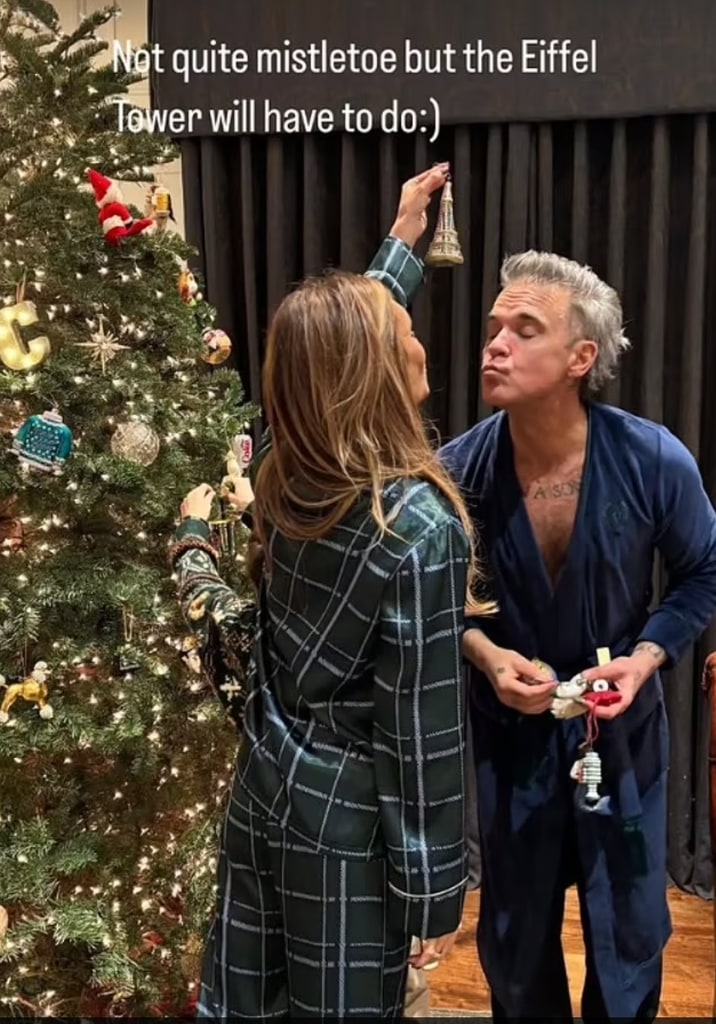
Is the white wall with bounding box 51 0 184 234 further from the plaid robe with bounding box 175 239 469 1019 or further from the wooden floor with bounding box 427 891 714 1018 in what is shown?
the wooden floor with bounding box 427 891 714 1018

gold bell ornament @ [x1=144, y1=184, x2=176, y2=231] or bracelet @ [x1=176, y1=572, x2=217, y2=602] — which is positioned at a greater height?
gold bell ornament @ [x1=144, y1=184, x2=176, y2=231]

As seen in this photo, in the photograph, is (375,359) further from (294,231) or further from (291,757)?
(294,231)

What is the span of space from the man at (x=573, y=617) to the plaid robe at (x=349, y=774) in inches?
15.0

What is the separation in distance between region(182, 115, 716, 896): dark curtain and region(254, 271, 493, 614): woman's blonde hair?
1.64 m

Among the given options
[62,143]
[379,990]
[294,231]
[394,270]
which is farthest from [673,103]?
[379,990]

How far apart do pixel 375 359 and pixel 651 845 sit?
1.00m

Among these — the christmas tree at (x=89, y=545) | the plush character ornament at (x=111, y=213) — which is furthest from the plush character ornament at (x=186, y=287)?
the plush character ornament at (x=111, y=213)

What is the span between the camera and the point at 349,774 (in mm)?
1217

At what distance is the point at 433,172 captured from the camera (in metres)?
1.63

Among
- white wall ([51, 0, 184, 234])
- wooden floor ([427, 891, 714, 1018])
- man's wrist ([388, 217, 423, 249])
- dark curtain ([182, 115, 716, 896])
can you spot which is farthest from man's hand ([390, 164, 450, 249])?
wooden floor ([427, 891, 714, 1018])

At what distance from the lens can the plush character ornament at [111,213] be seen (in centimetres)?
168

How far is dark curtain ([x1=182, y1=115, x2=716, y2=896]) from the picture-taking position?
267cm

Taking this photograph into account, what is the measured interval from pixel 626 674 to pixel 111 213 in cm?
118

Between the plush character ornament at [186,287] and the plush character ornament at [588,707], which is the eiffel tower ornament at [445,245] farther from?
the plush character ornament at [588,707]
